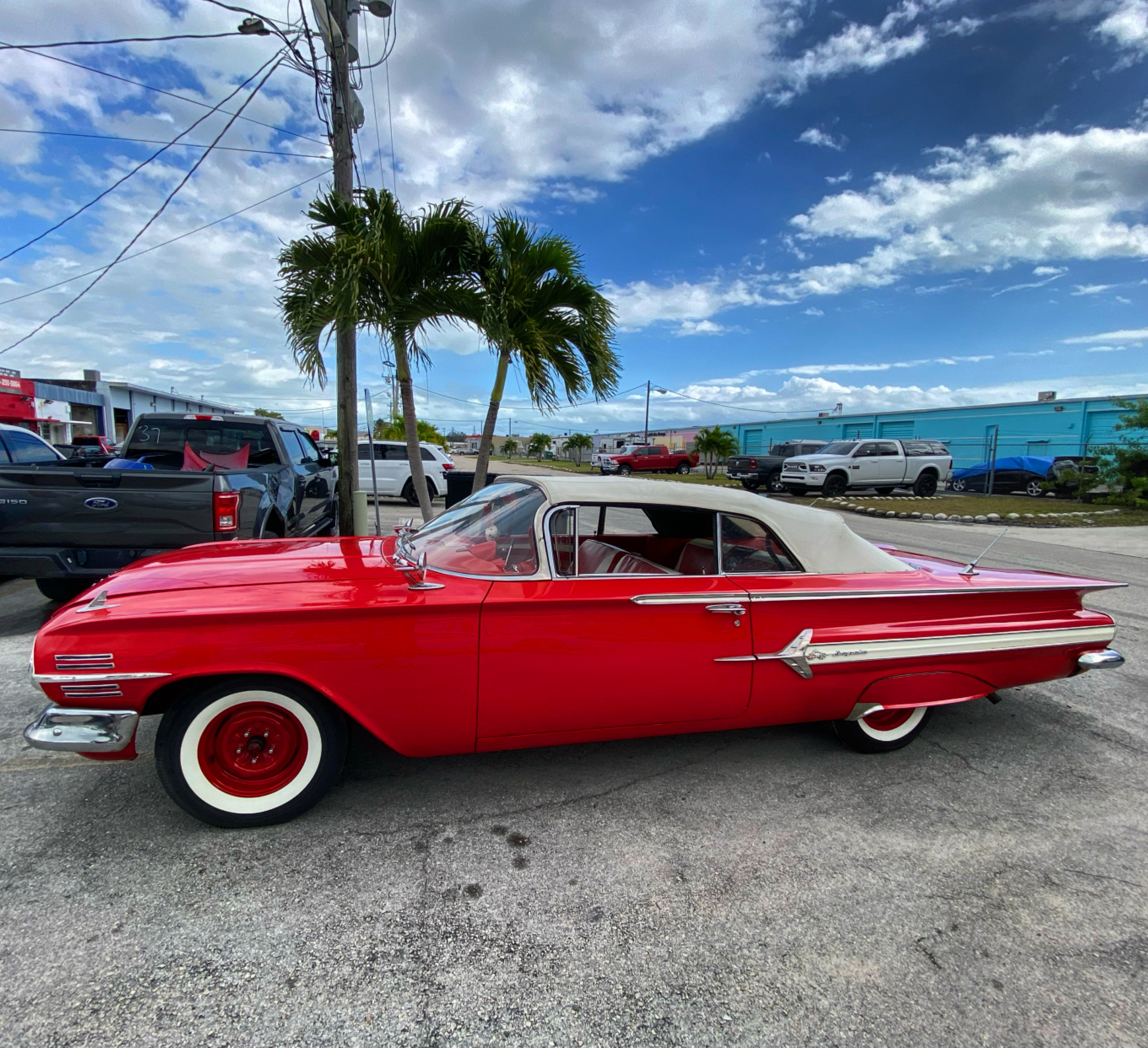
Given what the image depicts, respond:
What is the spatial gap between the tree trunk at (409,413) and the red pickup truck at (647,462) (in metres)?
23.1

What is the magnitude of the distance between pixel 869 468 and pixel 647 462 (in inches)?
540

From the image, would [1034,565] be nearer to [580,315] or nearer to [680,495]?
[580,315]

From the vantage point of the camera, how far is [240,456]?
664cm

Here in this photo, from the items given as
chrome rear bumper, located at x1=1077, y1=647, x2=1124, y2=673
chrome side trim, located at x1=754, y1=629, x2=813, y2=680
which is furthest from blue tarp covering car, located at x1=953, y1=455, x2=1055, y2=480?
chrome side trim, located at x1=754, y1=629, x2=813, y2=680

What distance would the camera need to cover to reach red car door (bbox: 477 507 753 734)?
250 cm

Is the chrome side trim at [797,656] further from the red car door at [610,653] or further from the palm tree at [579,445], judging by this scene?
the palm tree at [579,445]

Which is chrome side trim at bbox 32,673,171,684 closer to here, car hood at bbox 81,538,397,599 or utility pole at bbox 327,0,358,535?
car hood at bbox 81,538,397,599

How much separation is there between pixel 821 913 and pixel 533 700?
4.05 feet

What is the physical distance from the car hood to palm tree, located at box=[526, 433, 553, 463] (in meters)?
67.1

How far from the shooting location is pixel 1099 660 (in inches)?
124

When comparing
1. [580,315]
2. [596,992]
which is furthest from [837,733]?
[580,315]

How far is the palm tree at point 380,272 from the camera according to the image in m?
6.07

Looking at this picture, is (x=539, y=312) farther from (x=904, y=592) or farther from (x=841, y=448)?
(x=841, y=448)

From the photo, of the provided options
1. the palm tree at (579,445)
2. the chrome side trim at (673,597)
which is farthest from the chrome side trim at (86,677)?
the palm tree at (579,445)
